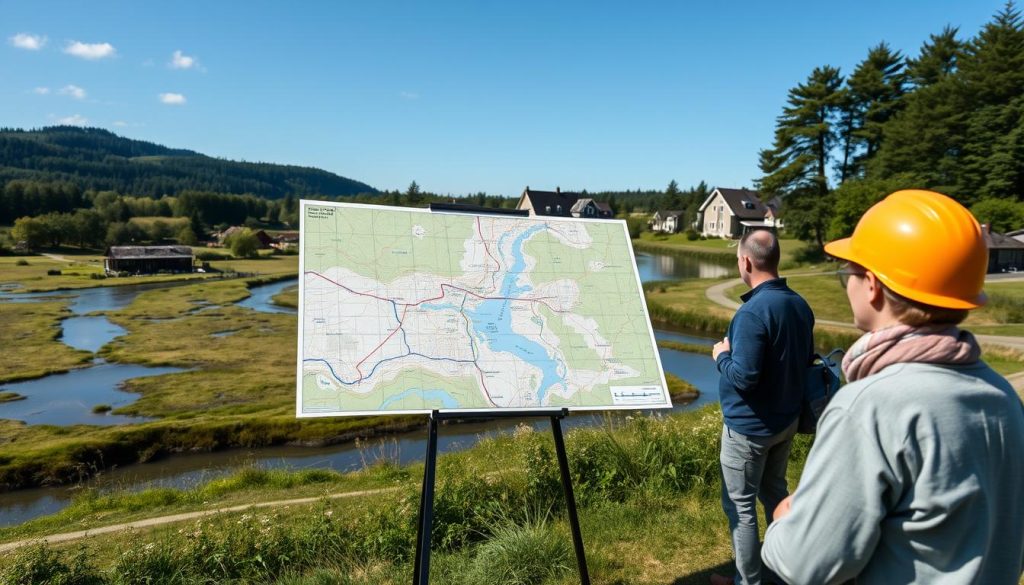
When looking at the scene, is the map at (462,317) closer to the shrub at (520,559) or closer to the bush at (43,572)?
the shrub at (520,559)

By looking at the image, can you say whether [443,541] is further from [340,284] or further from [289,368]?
[289,368]

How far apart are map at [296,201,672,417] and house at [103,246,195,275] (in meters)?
80.7

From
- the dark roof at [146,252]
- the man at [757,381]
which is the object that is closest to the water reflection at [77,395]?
the man at [757,381]

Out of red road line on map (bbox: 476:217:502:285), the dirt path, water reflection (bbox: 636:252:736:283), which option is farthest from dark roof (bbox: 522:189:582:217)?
red road line on map (bbox: 476:217:502:285)

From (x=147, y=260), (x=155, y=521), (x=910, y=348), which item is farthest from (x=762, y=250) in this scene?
(x=147, y=260)

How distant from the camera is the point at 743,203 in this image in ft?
293

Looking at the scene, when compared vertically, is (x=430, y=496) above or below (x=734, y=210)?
below

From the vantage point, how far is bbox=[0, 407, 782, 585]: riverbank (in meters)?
5.12

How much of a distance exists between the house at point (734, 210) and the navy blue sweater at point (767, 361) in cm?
8862

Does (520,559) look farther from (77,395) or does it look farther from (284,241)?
(284,241)

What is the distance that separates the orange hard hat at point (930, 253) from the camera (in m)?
1.77

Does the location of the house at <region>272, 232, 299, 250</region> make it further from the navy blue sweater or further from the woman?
the woman

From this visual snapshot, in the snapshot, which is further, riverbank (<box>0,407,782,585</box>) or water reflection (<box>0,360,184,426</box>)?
water reflection (<box>0,360,184,426</box>)

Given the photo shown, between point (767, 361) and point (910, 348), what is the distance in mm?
2079
